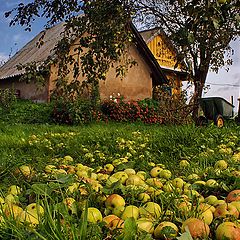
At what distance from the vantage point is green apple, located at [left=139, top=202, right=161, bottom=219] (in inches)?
59.0

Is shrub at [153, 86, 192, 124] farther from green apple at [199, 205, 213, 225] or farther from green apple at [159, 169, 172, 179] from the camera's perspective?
green apple at [199, 205, 213, 225]

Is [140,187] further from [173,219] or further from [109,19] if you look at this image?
[109,19]

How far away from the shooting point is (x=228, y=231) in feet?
4.20

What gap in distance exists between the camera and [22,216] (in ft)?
4.65

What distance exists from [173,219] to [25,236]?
0.58m

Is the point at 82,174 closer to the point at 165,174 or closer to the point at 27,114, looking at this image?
the point at 165,174

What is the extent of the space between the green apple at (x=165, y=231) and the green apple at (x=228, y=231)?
0.15 meters

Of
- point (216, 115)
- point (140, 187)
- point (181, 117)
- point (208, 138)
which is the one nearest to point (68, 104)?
point (181, 117)

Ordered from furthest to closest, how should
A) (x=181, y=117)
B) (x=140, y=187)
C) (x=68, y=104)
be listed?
1. (x=68, y=104)
2. (x=181, y=117)
3. (x=140, y=187)

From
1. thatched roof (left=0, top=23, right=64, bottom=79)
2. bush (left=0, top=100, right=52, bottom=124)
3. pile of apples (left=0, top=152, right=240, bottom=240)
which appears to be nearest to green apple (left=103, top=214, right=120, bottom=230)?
pile of apples (left=0, top=152, right=240, bottom=240)

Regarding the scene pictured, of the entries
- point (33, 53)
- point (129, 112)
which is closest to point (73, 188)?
point (129, 112)

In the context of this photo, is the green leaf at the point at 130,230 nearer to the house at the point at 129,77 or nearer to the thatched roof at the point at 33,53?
the thatched roof at the point at 33,53

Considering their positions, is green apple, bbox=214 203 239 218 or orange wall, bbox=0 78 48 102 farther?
orange wall, bbox=0 78 48 102

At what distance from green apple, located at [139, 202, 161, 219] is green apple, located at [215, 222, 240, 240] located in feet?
0.91
